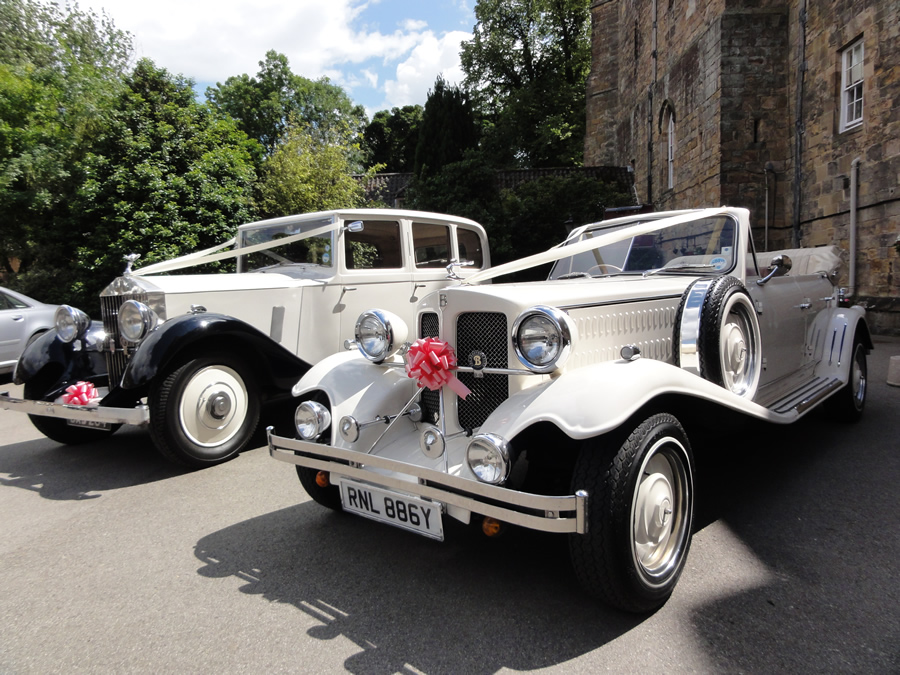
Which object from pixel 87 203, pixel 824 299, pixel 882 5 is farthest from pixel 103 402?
pixel 882 5

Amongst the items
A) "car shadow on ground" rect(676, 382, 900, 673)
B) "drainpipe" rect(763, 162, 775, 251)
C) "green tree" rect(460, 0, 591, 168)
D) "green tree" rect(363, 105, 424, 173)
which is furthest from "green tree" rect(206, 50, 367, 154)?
"car shadow on ground" rect(676, 382, 900, 673)

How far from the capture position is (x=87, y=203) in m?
11.7

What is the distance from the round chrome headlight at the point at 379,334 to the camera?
331 cm

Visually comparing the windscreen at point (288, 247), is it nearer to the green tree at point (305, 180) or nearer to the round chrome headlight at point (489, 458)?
the round chrome headlight at point (489, 458)

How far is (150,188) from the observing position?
11523 millimetres

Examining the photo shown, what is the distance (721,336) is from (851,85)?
11.5 meters

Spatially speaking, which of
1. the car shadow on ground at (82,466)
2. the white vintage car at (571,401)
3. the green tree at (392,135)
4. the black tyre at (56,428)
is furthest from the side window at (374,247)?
the green tree at (392,135)

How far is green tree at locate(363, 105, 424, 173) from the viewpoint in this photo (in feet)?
138

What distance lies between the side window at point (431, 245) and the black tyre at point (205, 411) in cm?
222

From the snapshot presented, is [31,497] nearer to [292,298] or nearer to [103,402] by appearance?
[103,402]

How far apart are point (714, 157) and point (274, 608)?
15.1 meters

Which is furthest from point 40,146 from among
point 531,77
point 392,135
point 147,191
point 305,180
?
point 392,135

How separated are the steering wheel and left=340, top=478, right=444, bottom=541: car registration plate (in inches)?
90.7

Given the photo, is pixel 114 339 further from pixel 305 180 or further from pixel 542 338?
pixel 305 180
